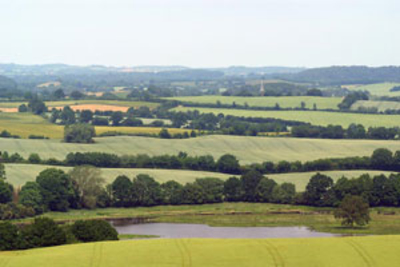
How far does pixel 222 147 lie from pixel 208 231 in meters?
56.3

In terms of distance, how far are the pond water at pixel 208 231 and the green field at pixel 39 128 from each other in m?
61.5

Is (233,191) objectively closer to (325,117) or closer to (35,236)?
(35,236)

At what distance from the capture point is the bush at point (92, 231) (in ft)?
206

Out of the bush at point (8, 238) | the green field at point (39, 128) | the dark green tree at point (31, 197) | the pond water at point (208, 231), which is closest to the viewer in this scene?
the bush at point (8, 238)

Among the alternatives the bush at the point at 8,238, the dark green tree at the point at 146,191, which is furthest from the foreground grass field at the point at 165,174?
the bush at the point at 8,238

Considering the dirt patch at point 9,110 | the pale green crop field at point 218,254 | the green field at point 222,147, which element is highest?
the pale green crop field at point 218,254

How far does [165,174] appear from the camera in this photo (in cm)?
11038

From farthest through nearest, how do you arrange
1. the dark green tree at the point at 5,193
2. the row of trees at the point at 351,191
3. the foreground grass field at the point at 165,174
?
1. the foreground grass field at the point at 165,174
2. the row of trees at the point at 351,191
3. the dark green tree at the point at 5,193

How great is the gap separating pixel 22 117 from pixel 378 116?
72.6 meters

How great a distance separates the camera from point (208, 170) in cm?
11944

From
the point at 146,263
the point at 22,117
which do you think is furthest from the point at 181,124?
the point at 146,263

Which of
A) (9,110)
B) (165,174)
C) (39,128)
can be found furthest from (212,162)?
(9,110)

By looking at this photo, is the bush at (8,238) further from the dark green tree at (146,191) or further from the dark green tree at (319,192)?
the dark green tree at (319,192)

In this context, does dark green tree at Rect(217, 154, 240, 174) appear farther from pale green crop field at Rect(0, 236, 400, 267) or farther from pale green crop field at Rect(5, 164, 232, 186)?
pale green crop field at Rect(0, 236, 400, 267)
